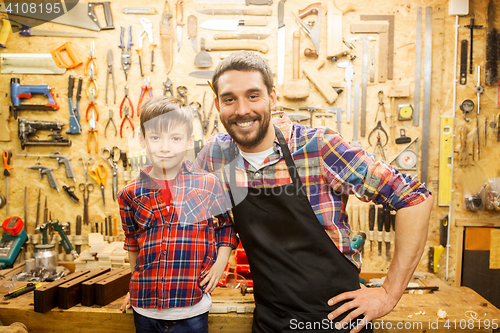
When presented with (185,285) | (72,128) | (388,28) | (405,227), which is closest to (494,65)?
(388,28)

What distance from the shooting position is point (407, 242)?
1237 mm

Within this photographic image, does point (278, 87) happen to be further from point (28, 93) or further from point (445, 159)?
point (28, 93)

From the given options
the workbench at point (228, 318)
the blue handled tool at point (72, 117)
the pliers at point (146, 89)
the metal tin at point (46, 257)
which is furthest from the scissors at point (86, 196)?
the workbench at point (228, 318)

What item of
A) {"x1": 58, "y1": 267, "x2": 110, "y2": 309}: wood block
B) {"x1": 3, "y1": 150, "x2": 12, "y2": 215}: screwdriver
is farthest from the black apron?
{"x1": 3, "y1": 150, "x2": 12, "y2": 215}: screwdriver

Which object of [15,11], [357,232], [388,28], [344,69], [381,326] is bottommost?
[381,326]

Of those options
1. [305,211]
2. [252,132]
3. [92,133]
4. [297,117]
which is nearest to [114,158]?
[92,133]

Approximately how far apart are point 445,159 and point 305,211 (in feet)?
7.06

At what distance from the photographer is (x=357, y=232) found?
2.79 meters

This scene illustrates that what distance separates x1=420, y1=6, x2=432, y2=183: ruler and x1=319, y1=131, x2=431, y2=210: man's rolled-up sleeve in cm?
175

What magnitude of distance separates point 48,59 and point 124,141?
107 cm

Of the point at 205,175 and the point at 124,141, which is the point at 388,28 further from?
the point at 124,141

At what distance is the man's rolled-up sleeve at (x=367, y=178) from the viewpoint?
120 centimetres

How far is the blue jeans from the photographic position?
134 cm

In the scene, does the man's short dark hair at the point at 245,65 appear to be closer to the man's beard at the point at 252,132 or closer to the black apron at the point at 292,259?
the man's beard at the point at 252,132
